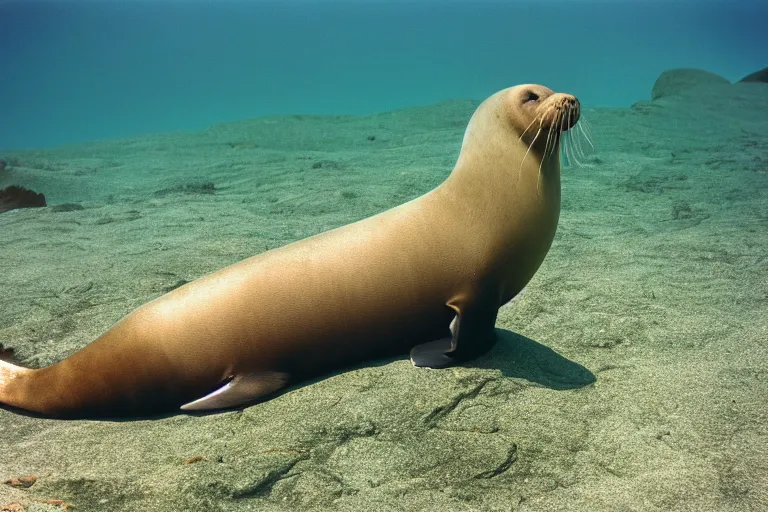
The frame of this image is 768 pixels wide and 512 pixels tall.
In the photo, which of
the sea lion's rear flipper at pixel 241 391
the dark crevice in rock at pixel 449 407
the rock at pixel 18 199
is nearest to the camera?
the dark crevice in rock at pixel 449 407

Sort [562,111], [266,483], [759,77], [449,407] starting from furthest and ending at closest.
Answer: [759,77]
[562,111]
[449,407]
[266,483]

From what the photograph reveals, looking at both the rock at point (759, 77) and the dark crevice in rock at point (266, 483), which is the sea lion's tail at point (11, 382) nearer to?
the dark crevice in rock at point (266, 483)

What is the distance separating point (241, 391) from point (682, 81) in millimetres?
15135

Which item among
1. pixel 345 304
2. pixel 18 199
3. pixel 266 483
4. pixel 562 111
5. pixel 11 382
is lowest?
pixel 266 483

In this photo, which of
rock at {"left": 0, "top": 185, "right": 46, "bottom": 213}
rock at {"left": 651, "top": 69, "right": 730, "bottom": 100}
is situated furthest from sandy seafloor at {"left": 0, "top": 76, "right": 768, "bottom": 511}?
rock at {"left": 651, "top": 69, "right": 730, "bottom": 100}

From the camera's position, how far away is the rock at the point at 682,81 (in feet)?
46.6

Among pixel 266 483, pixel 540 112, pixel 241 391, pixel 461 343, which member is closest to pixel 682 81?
pixel 540 112

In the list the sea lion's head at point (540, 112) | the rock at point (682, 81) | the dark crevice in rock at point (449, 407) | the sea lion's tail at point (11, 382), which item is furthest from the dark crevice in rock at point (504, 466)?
A: the rock at point (682, 81)

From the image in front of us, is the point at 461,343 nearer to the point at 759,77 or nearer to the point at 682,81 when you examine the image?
the point at 682,81

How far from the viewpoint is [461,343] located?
9.27 feet

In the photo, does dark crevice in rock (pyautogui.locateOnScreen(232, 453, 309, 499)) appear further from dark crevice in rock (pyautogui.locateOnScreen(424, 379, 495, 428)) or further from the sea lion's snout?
the sea lion's snout

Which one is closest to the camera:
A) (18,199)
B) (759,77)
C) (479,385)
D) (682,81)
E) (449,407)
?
(449,407)

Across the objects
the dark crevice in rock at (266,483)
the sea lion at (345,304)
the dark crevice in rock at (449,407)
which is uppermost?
the sea lion at (345,304)

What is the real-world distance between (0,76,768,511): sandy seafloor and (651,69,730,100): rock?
8180 millimetres
